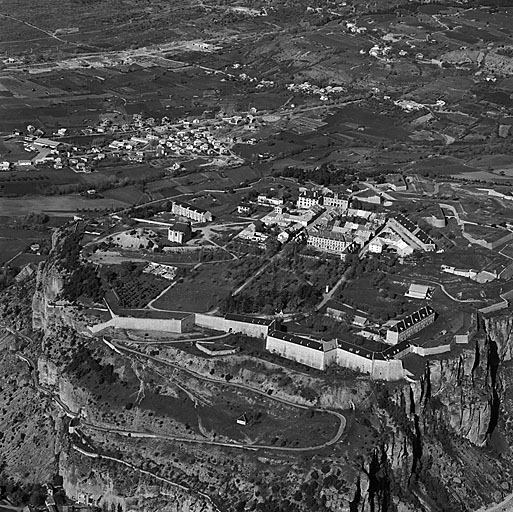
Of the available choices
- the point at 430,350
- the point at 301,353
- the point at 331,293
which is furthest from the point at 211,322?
the point at 430,350

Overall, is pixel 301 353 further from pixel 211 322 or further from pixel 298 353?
pixel 211 322

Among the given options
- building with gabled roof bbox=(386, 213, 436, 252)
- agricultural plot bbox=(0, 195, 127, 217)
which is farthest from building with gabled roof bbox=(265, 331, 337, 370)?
agricultural plot bbox=(0, 195, 127, 217)

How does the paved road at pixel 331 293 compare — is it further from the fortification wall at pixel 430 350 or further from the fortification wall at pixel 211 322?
the fortification wall at pixel 430 350

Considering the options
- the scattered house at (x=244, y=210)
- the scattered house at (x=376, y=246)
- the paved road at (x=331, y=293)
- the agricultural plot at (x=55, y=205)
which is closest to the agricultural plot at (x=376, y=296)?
the paved road at (x=331, y=293)

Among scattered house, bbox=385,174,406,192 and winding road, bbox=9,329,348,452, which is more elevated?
winding road, bbox=9,329,348,452

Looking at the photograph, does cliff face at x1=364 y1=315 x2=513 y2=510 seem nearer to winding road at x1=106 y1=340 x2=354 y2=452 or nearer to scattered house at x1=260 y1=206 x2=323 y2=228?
winding road at x1=106 y1=340 x2=354 y2=452
